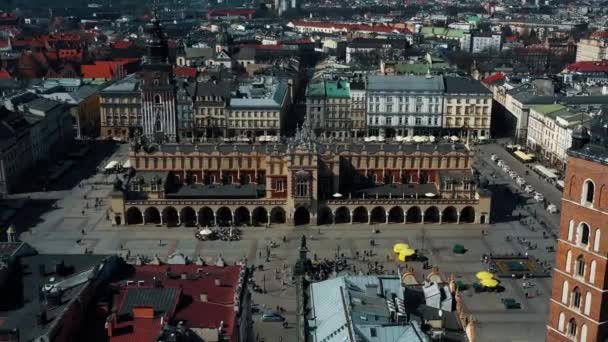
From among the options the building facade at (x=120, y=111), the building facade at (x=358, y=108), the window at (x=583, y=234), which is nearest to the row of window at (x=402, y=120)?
the building facade at (x=358, y=108)

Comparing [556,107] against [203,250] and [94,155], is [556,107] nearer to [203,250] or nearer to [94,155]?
[203,250]

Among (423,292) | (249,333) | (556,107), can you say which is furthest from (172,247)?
(556,107)

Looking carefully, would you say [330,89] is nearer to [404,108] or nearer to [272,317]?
[404,108]

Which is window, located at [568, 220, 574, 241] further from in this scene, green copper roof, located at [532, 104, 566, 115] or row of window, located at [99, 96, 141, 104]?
row of window, located at [99, 96, 141, 104]

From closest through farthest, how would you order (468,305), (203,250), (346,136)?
(468,305) < (203,250) < (346,136)

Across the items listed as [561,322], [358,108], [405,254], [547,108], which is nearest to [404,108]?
[358,108]

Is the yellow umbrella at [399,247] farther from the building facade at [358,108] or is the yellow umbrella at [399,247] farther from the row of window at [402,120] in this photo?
the building facade at [358,108]
